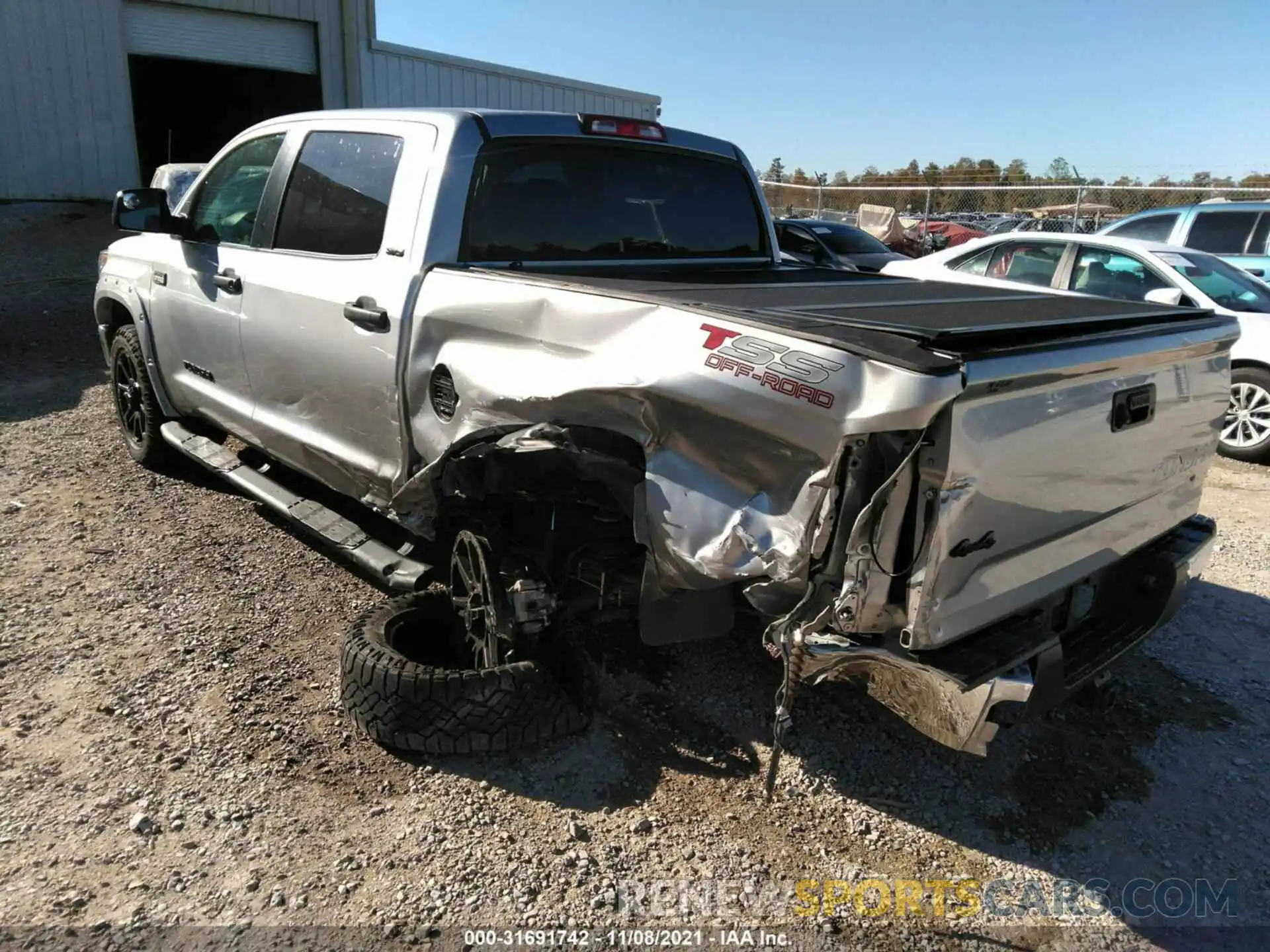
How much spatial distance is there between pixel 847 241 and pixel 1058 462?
1234cm

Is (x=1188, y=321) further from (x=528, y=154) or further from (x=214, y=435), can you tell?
(x=214, y=435)

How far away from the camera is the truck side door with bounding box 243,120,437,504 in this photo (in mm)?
3449

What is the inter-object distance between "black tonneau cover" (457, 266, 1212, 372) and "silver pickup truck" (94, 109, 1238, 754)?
0.02 meters

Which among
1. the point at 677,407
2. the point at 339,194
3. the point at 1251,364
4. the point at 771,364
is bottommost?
the point at 1251,364

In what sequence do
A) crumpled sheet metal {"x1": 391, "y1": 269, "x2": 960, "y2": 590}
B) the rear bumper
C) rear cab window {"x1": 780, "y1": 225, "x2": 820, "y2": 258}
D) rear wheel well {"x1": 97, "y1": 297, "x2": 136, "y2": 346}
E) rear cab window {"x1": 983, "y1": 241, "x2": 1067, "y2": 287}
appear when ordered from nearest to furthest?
crumpled sheet metal {"x1": 391, "y1": 269, "x2": 960, "y2": 590}, the rear bumper, rear wheel well {"x1": 97, "y1": 297, "x2": 136, "y2": 346}, rear cab window {"x1": 983, "y1": 241, "x2": 1067, "y2": 287}, rear cab window {"x1": 780, "y1": 225, "x2": 820, "y2": 258}

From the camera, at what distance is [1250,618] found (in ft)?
15.0

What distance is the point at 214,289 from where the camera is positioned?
14.9 ft

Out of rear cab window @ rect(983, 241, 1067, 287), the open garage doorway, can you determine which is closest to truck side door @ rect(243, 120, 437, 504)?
rear cab window @ rect(983, 241, 1067, 287)

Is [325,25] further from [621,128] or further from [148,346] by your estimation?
[621,128]

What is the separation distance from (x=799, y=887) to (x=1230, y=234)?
418 inches

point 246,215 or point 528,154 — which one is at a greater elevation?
point 528,154

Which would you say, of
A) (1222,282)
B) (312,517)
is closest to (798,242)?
(1222,282)

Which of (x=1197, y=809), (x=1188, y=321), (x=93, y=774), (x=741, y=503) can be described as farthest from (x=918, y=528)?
(x=93, y=774)

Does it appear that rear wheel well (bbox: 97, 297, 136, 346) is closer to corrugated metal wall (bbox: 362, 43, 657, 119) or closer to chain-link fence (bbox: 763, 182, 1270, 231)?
chain-link fence (bbox: 763, 182, 1270, 231)
